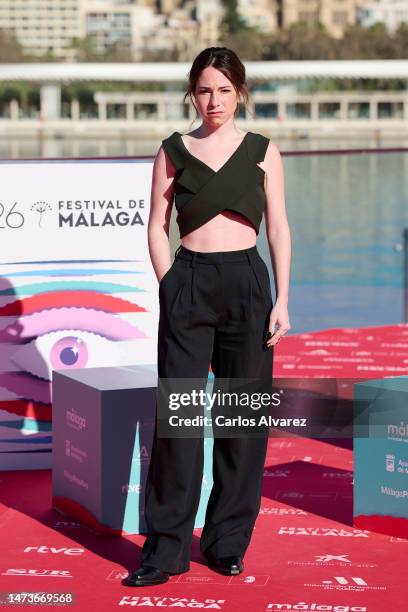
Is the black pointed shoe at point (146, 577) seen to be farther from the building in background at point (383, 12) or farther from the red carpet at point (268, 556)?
the building in background at point (383, 12)

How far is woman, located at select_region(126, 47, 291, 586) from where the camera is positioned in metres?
2.88

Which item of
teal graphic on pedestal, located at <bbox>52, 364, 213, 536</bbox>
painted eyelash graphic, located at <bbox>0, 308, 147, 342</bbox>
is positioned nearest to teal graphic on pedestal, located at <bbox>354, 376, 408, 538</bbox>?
teal graphic on pedestal, located at <bbox>52, 364, 213, 536</bbox>

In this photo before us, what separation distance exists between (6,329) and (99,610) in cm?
157

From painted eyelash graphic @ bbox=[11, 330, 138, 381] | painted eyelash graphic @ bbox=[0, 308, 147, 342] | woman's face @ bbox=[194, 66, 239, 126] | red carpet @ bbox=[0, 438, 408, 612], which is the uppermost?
woman's face @ bbox=[194, 66, 239, 126]

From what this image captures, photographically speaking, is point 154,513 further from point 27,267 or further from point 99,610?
point 27,267

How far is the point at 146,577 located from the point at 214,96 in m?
1.05

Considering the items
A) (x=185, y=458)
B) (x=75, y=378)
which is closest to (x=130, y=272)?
(x=75, y=378)

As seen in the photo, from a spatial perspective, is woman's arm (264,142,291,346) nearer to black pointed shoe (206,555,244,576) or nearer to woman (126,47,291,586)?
woman (126,47,291,586)

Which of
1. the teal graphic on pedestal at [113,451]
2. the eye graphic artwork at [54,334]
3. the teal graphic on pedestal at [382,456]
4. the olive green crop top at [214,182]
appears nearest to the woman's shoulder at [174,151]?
the olive green crop top at [214,182]

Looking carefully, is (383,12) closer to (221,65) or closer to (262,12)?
(262,12)

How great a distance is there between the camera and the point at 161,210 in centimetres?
296

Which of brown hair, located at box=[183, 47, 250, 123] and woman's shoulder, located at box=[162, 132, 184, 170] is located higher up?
brown hair, located at box=[183, 47, 250, 123]

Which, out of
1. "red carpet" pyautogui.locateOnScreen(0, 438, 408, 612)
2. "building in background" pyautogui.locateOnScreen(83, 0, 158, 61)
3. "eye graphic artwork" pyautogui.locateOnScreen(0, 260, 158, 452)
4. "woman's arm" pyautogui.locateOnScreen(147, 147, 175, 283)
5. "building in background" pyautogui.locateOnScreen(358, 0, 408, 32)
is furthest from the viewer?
"building in background" pyautogui.locateOnScreen(83, 0, 158, 61)

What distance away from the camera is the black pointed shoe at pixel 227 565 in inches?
117
